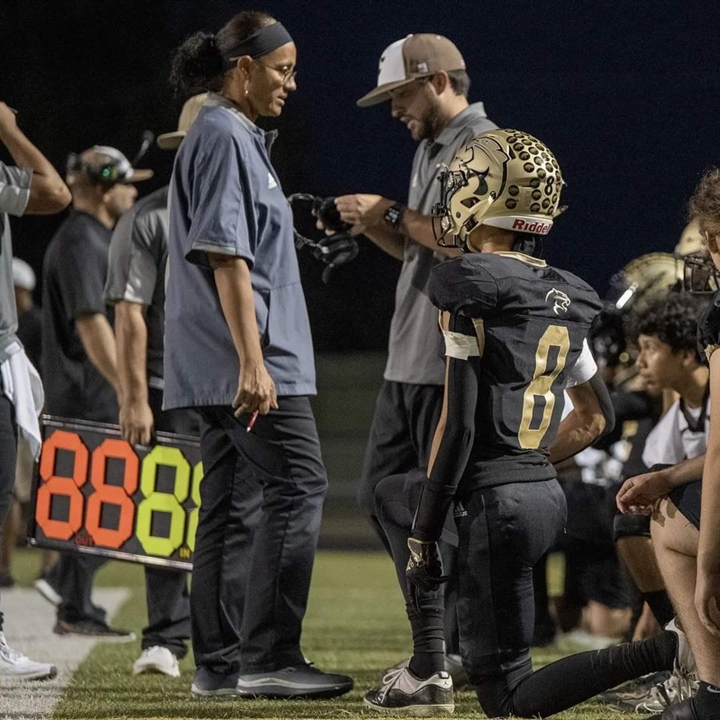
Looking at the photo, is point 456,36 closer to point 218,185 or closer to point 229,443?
point 218,185

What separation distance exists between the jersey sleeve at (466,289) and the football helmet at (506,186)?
10.0 inches

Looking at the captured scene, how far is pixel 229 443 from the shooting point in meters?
4.15

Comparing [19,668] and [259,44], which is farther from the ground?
[259,44]

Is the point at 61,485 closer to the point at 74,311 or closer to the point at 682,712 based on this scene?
the point at 74,311

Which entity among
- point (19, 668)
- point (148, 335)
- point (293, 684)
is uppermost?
point (148, 335)

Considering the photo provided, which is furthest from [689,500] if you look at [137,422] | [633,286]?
[633,286]

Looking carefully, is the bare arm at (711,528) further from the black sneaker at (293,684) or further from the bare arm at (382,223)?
the bare arm at (382,223)

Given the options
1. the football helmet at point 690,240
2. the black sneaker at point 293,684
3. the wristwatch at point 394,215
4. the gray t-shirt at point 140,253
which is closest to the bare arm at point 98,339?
the gray t-shirt at point 140,253

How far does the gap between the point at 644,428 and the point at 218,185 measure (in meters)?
1.90

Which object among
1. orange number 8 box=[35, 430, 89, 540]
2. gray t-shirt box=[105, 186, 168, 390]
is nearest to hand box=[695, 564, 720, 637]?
gray t-shirt box=[105, 186, 168, 390]

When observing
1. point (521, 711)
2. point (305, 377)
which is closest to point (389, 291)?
point (305, 377)

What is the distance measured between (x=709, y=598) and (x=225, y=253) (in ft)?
5.57

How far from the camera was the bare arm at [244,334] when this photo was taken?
3.85 m

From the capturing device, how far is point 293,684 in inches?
156
